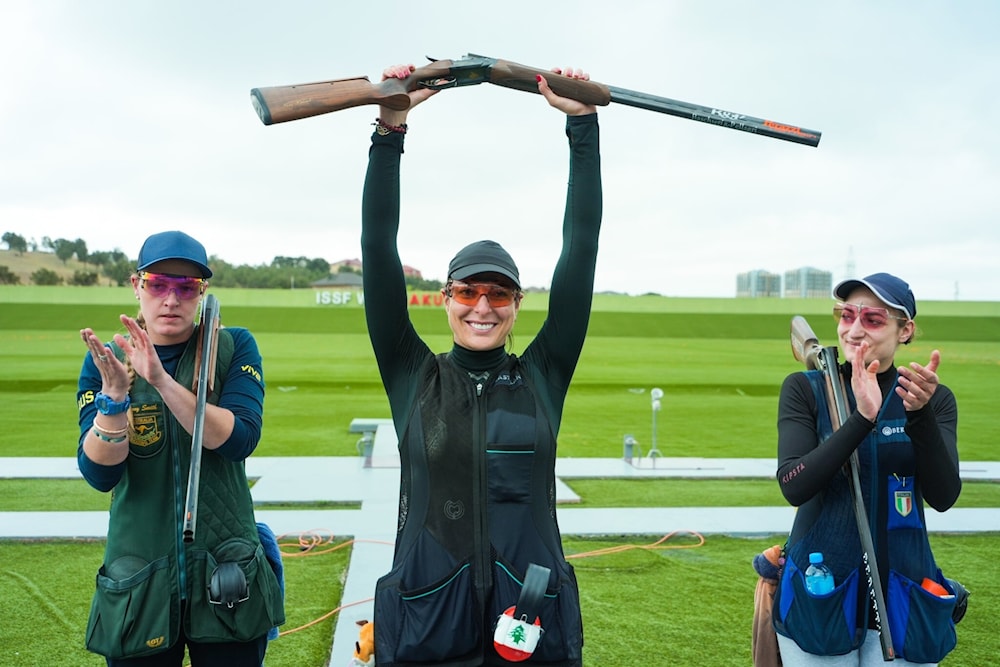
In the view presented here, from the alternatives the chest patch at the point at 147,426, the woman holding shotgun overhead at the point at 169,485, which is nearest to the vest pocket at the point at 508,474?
the woman holding shotgun overhead at the point at 169,485

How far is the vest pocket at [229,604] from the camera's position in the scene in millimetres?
2473

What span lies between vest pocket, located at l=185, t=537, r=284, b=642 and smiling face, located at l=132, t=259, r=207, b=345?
70 cm

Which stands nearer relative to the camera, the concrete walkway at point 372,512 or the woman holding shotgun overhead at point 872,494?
the woman holding shotgun overhead at point 872,494

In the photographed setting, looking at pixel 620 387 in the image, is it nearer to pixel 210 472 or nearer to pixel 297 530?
pixel 297 530

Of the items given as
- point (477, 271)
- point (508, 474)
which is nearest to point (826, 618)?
point (508, 474)

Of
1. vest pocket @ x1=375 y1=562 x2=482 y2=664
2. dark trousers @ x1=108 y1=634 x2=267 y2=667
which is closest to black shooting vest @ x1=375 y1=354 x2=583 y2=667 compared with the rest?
vest pocket @ x1=375 y1=562 x2=482 y2=664

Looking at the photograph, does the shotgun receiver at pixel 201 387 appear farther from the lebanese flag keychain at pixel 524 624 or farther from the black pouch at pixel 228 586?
the lebanese flag keychain at pixel 524 624

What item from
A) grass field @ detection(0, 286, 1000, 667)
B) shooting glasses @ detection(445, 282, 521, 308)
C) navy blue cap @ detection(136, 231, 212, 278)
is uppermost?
navy blue cap @ detection(136, 231, 212, 278)

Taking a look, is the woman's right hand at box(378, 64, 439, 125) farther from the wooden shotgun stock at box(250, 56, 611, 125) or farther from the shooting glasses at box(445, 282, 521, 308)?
the shooting glasses at box(445, 282, 521, 308)

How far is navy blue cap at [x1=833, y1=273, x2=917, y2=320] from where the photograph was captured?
106 inches

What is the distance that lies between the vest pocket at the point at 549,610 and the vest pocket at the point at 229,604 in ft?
2.78

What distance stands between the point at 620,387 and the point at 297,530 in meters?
13.2

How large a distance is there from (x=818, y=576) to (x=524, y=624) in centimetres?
118

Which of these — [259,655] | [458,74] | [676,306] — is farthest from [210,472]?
[676,306]
